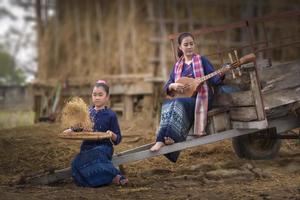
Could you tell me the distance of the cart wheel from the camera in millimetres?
6721

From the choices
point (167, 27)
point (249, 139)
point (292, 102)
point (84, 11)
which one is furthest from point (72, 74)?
point (292, 102)

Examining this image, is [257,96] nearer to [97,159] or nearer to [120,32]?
[97,159]

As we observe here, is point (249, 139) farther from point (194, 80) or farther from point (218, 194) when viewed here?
point (218, 194)

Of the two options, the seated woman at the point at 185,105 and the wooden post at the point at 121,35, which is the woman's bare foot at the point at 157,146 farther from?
the wooden post at the point at 121,35

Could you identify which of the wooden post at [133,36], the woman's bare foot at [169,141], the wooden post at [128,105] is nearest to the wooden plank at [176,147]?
the woman's bare foot at [169,141]

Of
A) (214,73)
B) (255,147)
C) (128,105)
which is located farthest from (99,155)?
(128,105)

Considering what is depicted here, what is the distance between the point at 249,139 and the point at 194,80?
1749mm

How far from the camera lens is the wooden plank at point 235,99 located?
5297mm

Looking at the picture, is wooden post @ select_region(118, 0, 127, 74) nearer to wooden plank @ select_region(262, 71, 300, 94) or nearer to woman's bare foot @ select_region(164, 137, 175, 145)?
wooden plank @ select_region(262, 71, 300, 94)

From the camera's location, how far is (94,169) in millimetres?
5148

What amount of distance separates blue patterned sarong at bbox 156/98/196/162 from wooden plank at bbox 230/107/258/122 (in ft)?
1.49

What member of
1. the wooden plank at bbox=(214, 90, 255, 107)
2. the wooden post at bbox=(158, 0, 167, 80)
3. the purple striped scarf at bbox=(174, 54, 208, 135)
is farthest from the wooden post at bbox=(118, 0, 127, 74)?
the purple striped scarf at bbox=(174, 54, 208, 135)

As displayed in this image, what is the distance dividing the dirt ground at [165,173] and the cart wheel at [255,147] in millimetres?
138

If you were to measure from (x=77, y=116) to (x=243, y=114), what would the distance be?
1769 mm
